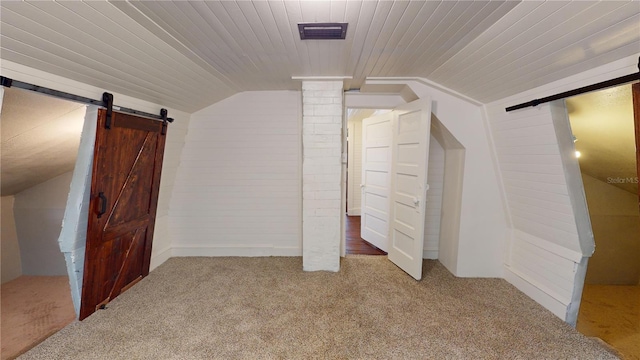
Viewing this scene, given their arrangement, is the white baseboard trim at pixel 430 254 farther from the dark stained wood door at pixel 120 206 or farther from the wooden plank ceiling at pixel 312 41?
Answer: the dark stained wood door at pixel 120 206

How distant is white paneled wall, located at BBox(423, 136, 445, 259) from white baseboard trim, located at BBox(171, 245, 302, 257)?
68.8 inches

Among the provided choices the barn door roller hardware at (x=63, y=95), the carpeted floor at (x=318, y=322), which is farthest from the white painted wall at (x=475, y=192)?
the barn door roller hardware at (x=63, y=95)

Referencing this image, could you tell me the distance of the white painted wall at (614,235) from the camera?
3.44 m

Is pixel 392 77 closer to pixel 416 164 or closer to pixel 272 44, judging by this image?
pixel 416 164

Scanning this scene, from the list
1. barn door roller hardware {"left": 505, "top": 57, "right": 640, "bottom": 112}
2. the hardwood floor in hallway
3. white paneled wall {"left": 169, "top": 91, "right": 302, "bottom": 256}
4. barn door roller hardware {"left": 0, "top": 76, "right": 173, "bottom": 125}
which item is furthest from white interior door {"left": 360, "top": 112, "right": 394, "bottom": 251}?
barn door roller hardware {"left": 0, "top": 76, "right": 173, "bottom": 125}

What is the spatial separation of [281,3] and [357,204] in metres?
4.96

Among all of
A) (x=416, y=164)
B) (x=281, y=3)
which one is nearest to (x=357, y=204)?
(x=416, y=164)

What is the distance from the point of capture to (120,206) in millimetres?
2252

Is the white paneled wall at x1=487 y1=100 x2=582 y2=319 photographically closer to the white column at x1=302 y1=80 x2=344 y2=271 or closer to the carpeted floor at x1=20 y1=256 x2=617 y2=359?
the carpeted floor at x1=20 y1=256 x2=617 y2=359

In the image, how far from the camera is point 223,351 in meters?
1.72

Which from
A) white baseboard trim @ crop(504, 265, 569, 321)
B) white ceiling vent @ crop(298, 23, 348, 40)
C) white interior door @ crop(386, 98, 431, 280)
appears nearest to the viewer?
white ceiling vent @ crop(298, 23, 348, 40)

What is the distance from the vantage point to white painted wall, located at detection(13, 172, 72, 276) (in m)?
3.43

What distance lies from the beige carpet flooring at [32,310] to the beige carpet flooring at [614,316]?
4932mm

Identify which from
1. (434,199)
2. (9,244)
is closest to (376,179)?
(434,199)
